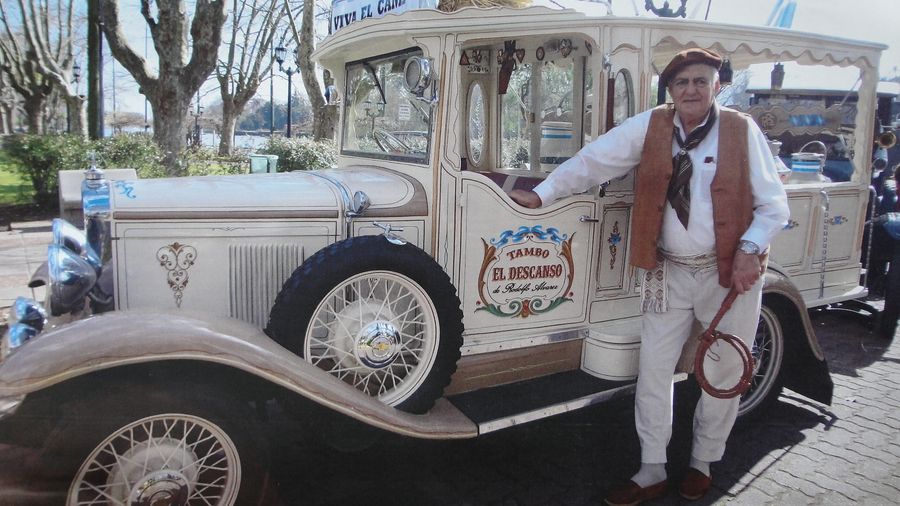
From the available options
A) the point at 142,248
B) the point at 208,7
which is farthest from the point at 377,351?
the point at 208,7

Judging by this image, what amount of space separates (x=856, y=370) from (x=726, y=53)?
3253 mm

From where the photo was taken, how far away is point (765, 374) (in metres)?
4.36

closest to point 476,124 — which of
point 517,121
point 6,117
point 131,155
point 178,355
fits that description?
point 517,121

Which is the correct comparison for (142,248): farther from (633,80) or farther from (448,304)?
(633,80)

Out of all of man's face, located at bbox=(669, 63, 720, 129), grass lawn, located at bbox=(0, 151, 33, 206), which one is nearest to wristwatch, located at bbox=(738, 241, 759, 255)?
man's face, located at bbox=(669, 63, 720, 129)

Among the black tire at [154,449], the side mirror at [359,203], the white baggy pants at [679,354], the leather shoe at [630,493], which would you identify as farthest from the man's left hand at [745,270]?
the black tire at [154,449]

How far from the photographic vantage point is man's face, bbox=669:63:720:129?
10.4 feet

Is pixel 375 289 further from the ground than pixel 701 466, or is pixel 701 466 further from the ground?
pixel 375 289

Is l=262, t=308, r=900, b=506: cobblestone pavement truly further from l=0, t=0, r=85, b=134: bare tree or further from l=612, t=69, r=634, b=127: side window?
l=0, t=0, r=85, b=134: bare tree

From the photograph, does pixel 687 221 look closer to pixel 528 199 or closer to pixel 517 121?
pixel 528 199

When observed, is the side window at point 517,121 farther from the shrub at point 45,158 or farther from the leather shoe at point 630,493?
the shrub at point 45,158

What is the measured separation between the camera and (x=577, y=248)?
3840 mm

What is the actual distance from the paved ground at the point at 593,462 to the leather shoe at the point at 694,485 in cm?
7

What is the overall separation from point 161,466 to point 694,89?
296 cm
